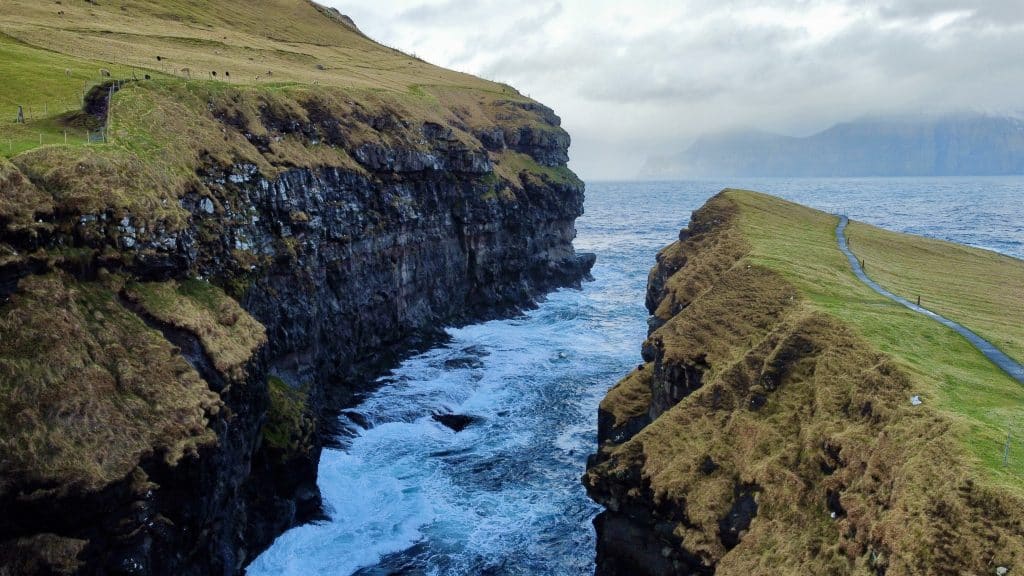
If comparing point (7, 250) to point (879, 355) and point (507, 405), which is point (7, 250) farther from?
point (507, 405)

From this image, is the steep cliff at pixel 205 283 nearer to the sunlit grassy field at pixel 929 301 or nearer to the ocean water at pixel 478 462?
the ocean water at pixel 478 462

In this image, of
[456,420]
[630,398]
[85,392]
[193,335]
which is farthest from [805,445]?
[456,420]

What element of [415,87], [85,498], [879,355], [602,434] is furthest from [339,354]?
[415,87]

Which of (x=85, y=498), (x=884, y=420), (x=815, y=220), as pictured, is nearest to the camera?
(x=85, y=498)

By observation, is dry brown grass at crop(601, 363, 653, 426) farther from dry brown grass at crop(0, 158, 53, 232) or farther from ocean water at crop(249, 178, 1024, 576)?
dry brown grass at crop(0, 158, 53, 232)

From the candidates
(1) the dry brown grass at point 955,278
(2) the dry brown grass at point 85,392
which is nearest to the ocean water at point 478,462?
Result: (2) the dry brown grass at point 85,392

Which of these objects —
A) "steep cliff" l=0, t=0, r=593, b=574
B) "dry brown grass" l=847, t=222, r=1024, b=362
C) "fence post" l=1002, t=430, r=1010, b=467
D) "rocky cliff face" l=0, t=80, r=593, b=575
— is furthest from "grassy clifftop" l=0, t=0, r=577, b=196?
"dry brown grass" l=847, t=222, r=1024, b=362

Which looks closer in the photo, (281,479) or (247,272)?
(281,479)
